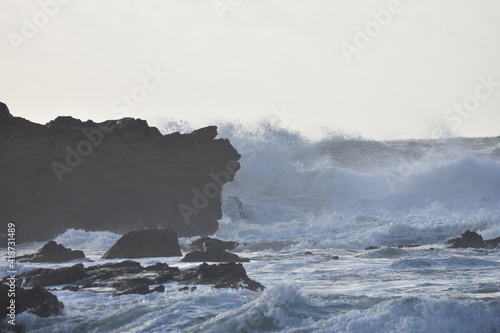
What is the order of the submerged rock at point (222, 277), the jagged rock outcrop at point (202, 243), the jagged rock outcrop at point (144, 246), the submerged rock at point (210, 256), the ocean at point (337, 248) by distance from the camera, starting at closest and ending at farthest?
1. the ocean at point (337, 248)
2. the submerged rock at point (222, 277)
3. the submerged rock at point (210, 256)
4. the jagged rock outcrop at point (144, 246)
5. the jagged rock outcrop at point (202, 243)

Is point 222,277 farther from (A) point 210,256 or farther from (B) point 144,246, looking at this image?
(B) point 144,246

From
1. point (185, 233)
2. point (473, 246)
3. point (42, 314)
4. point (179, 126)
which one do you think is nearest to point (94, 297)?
point (42, 314)

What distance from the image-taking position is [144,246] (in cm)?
2380

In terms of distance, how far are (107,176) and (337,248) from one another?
497 inches

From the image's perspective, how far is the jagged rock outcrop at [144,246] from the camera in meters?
23.6

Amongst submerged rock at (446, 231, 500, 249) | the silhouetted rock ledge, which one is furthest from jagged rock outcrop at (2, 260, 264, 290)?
the silhouetted rock ledge

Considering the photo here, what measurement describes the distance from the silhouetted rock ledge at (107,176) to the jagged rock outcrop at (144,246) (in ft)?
35.9

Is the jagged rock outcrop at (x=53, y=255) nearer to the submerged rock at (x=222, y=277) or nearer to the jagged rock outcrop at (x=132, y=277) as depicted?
the jagged rock outcrop at (x=132, y=277)

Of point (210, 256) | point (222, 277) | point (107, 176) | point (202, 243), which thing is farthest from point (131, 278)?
point (107, 176)

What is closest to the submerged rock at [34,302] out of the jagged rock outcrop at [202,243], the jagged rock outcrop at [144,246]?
the jagged rock outcrop at [144,246]

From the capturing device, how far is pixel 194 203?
36375mm

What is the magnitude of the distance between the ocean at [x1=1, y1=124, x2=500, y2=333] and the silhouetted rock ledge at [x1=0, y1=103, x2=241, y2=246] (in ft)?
5.95

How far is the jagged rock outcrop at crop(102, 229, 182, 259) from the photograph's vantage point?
23.6m

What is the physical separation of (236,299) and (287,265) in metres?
7.33
